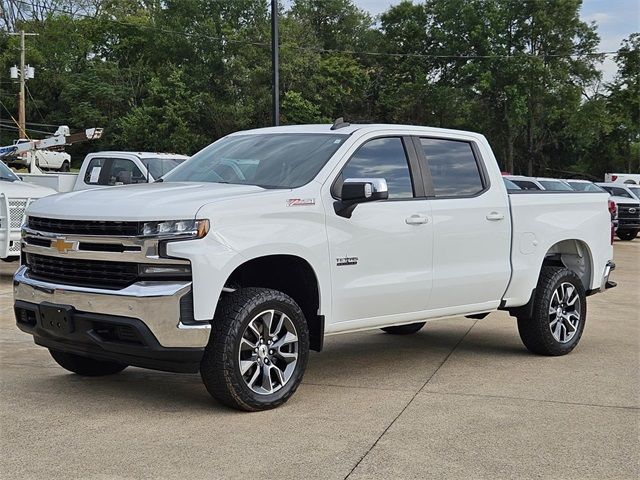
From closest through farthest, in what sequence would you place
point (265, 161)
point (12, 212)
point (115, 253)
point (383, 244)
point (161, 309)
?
point (161, 309) < point (115, 253) < point (383, 244) < point (265, 161) < point (12, 212)

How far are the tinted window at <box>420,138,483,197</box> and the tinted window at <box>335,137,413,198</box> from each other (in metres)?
0.29

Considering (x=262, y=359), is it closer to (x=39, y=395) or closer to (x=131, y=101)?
(x=39, y=395)

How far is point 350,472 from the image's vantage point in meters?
4.55

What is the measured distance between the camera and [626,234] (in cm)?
2905

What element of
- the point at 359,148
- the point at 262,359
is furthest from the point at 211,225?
the point at 359,148

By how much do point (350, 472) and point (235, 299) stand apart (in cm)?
150

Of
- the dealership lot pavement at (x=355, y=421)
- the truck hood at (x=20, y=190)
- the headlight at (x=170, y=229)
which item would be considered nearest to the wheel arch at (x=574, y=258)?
the dealership lot pavement at (x=355, y=421)

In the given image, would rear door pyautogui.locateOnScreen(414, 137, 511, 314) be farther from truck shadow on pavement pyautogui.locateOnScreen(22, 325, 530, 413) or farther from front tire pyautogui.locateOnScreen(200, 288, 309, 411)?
front tire pyautogui.locateOnScreen(200, 288, 309, 411)

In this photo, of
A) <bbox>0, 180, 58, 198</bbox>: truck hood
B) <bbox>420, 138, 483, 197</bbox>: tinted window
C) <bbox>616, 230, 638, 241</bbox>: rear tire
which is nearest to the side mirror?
<bbox>420, 138, 483, 197</bbox>: tinted window

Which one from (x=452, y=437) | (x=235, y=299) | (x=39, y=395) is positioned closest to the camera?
(x=452, y=437)

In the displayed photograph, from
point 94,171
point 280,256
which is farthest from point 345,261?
point 94,171

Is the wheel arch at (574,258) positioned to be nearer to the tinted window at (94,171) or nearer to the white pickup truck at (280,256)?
the white pickup truck at (280,256)

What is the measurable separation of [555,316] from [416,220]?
2022mm

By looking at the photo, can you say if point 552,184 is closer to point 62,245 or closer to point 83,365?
point 83,365
